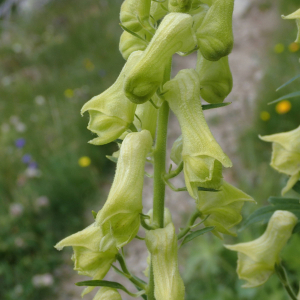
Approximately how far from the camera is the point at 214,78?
42.1 inches

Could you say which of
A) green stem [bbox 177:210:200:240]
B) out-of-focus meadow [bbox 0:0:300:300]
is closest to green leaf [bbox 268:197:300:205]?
green stem [bbox 177:210:200:240]

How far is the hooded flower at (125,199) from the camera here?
0.89 m

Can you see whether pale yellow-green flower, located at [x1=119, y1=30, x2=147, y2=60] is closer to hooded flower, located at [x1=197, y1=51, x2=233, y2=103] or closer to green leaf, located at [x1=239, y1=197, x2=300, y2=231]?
hooded flower, located at [x1=197, y1=51, x2=233, y2=103]

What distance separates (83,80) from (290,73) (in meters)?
2.91

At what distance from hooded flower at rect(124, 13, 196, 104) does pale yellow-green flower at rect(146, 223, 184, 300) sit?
14.4 inches

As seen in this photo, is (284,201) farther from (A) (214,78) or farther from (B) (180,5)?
(B) (180,5)

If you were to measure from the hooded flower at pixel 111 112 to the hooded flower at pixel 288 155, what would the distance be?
426 millimetres

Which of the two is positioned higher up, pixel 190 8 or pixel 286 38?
pixel 190 8

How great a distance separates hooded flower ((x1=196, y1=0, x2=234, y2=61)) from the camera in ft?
3.10

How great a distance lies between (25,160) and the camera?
12.4ft

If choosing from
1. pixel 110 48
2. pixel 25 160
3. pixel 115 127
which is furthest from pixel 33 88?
pixel 115 127

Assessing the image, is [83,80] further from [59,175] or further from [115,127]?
[115,127]

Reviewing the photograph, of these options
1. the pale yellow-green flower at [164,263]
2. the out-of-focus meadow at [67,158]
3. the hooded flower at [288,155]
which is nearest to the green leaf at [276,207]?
the hooded flower at [288,155]

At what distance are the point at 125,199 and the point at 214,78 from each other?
1.42ft
